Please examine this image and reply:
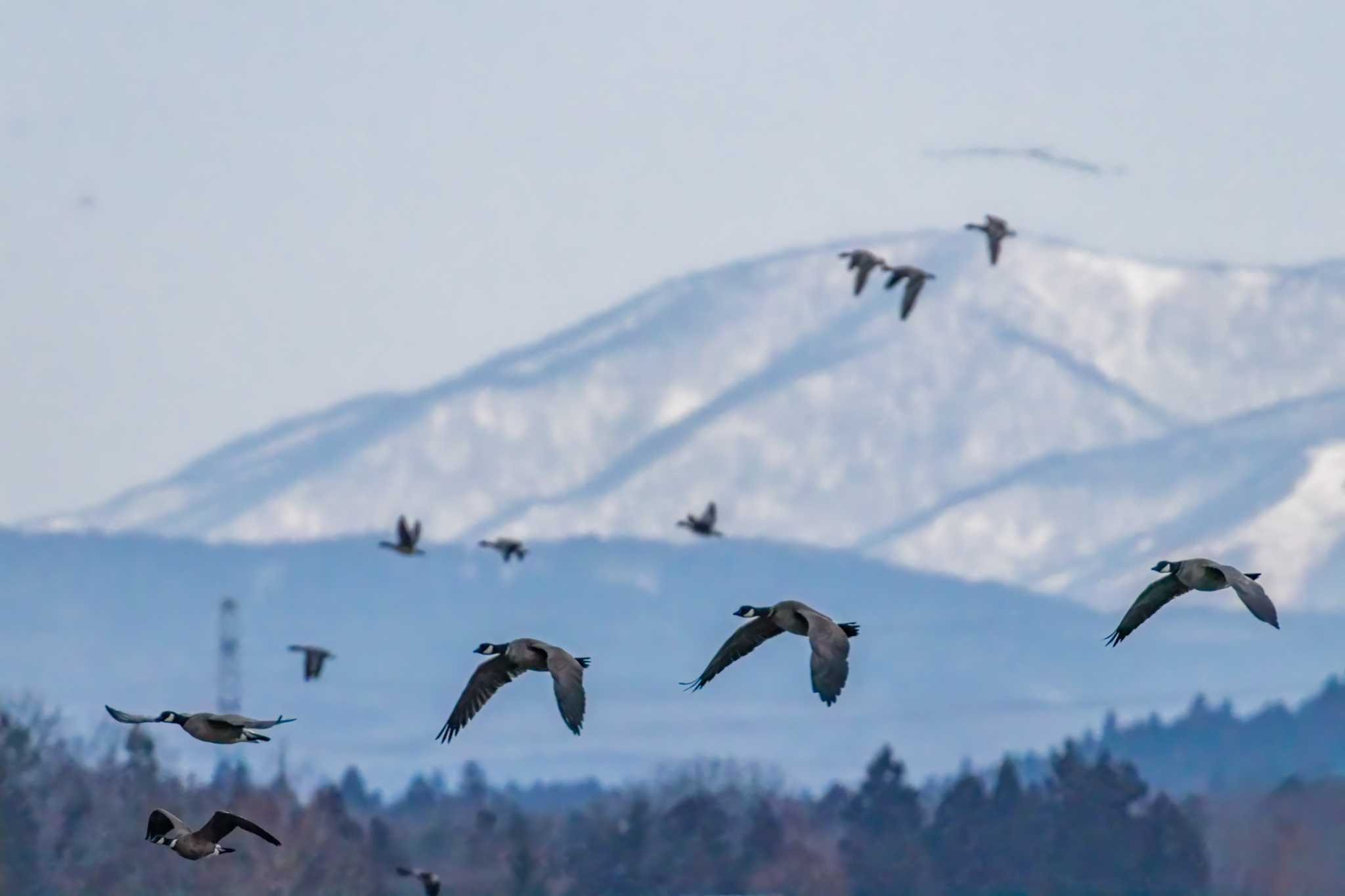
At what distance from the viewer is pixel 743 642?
33.9 m

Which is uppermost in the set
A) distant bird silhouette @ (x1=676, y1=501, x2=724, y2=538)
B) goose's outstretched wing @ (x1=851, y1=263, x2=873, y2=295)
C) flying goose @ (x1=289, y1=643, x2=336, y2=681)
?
goose's outstretched wing @ (x1=851, y1=263, x2=873, y2=295)

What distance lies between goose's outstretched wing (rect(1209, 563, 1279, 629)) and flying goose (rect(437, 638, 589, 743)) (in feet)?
19.7

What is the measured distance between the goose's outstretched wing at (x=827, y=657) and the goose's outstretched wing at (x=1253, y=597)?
353cm

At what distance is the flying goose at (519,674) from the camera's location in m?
32.1

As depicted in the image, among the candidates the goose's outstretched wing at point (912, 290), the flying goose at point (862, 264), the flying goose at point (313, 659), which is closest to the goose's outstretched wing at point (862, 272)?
the flying goose at point (862, 264)

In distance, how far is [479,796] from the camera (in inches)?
6978

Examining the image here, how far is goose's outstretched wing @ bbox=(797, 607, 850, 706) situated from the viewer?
3019cm

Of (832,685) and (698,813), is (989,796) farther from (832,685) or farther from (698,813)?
(832,685)

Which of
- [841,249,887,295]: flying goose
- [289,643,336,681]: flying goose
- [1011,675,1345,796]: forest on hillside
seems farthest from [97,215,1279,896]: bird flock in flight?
[1011,675,1345,796]: forest on hillside

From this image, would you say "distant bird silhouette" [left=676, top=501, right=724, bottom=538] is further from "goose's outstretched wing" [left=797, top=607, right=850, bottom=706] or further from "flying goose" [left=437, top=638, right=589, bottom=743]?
"goose's outstretched wing" [left=797, top=607, right=850, bottom=706]

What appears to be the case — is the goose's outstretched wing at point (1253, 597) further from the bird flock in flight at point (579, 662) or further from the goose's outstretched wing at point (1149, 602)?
the goose's outstretched wing at point (1149, 602)

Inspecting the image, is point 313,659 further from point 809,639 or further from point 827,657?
point 827,657

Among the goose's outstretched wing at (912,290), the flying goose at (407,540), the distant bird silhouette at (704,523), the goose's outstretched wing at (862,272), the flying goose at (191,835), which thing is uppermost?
the goose's outstretched wing at (862,272)

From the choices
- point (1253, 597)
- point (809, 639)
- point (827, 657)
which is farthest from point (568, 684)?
point (1253, 597)
